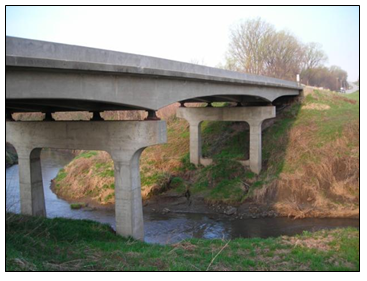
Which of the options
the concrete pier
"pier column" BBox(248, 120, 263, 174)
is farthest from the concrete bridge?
"pier column" BBox(248, 120, 263, 174)

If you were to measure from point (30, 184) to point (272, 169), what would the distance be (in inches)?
550

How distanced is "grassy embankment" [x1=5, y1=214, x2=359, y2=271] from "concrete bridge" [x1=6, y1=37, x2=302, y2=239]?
2.01 metres

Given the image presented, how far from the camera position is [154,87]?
37.3 ft

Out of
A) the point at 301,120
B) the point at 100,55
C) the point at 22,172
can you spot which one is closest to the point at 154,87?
the point at 100,55

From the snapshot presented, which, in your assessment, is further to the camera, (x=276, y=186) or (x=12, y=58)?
(x=276, y=186)

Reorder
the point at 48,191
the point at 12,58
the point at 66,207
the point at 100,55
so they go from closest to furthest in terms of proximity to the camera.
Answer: the point at 12,58 < the point at 100,55 < the point at 66,207 < the point at 48,191

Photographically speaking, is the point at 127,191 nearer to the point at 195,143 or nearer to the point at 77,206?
the point at 77,206

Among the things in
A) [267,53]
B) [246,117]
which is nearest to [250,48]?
[267,53]

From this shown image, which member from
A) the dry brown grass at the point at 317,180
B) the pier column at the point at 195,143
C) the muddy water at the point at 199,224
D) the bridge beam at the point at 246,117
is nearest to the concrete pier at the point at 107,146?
the muddy water at the point at 199,224

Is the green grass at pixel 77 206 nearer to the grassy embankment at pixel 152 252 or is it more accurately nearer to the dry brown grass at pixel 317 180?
the grassy embankment at pixel 152 252

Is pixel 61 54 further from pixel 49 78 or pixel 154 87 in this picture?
pixel 154 87

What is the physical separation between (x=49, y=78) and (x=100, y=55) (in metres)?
1.64

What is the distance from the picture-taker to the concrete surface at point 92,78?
7.55m

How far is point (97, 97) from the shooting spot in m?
9.33
